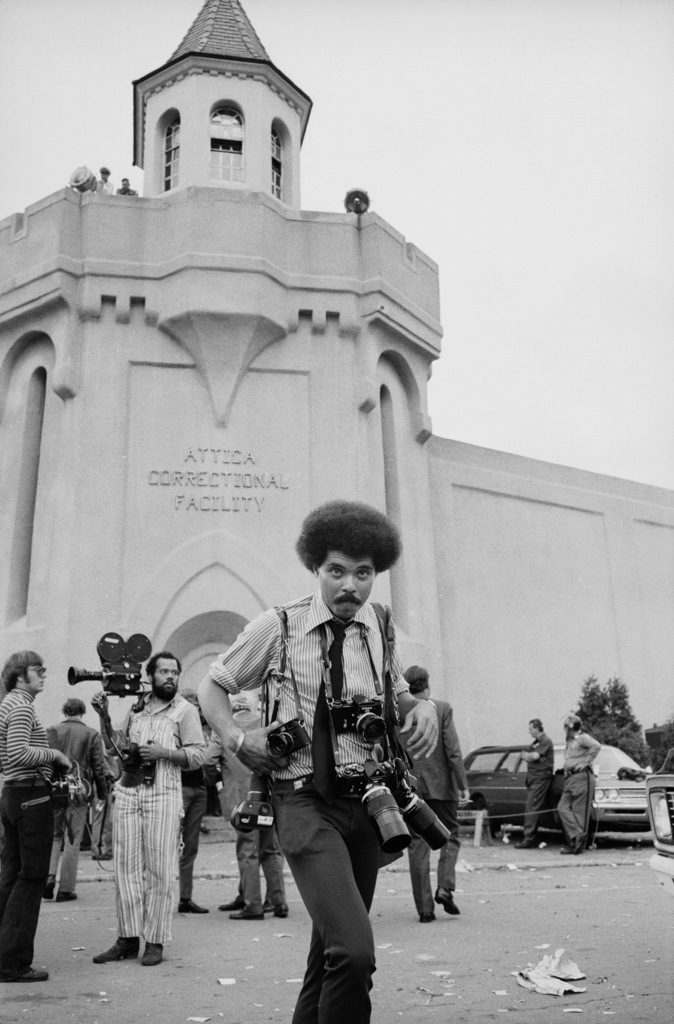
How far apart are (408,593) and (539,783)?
5.99 metres

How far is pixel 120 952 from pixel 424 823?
3556 mm

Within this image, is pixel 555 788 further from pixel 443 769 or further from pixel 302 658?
pixel 302 658

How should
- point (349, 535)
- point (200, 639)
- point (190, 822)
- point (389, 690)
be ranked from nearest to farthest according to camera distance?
1. point (389, 690)
2. point (349, 535)
3. point (190, 822)
4. point (200, 639)

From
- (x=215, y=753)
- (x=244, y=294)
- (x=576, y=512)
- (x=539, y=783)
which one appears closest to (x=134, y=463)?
(x=244, y=294)

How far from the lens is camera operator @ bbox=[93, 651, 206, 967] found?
611 cm

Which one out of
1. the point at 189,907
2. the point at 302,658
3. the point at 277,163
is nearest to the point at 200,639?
the point at 189,907

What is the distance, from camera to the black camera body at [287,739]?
326 cm

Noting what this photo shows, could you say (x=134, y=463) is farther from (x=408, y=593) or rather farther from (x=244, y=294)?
(x=408, y=593)

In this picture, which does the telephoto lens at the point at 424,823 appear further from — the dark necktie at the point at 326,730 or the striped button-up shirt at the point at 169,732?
the striped button-up shirt at the point at 169,732

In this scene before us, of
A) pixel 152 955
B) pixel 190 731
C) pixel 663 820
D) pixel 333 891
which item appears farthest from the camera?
pixel 190 731

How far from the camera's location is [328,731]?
3.36 meters

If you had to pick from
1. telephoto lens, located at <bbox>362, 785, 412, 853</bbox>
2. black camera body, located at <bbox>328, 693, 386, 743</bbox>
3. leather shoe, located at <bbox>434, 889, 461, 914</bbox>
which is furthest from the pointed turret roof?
telephoto lens, located at <bbox>362, 785, 412, 853</bbox>

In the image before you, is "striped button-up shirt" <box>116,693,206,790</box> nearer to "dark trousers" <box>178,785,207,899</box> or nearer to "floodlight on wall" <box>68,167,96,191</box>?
"dark trousers" <box>178,785,207,899</box>

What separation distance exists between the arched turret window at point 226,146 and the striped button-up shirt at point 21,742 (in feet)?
52.9
